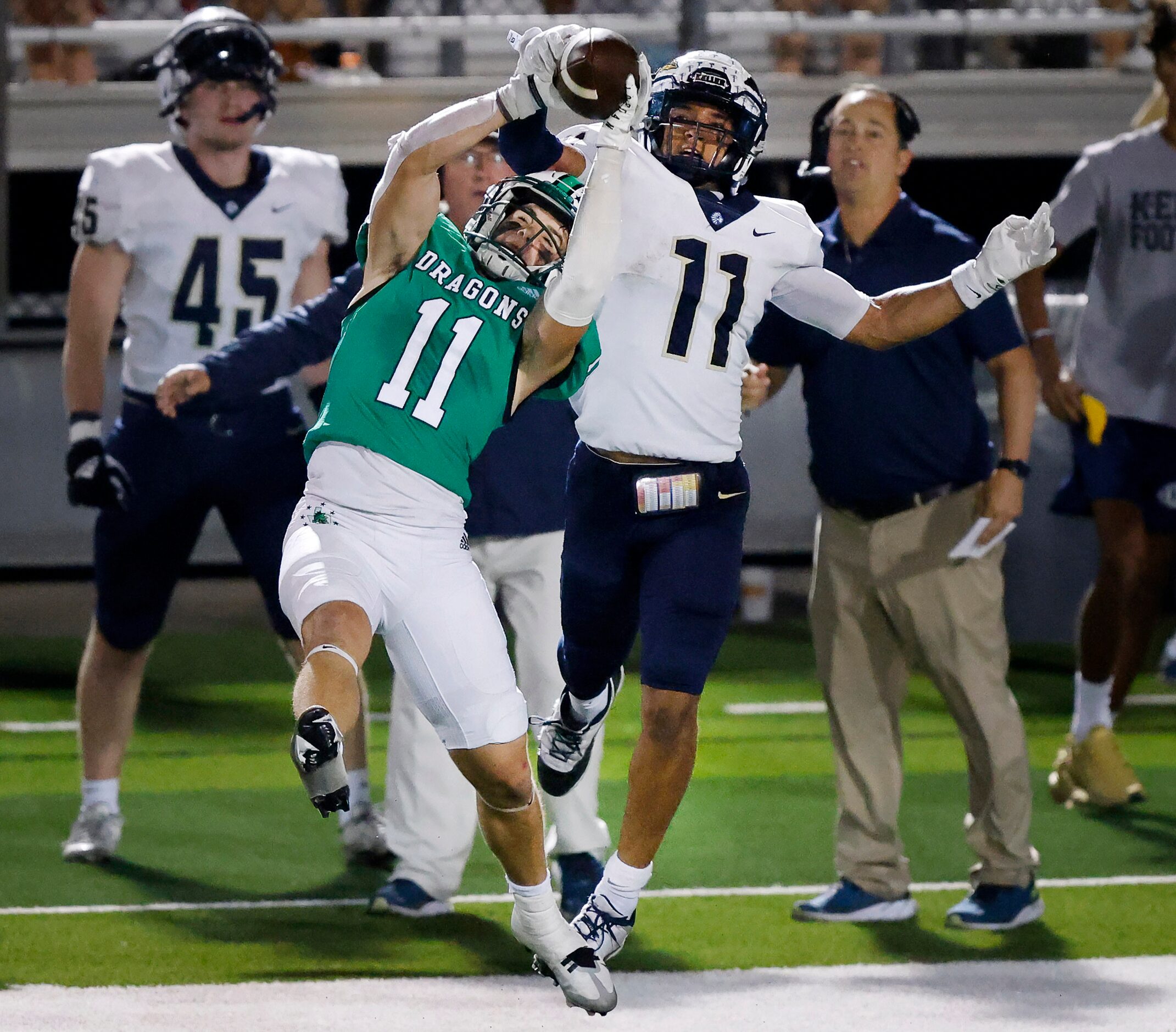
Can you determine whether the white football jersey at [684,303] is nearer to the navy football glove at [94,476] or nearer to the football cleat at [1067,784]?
the navy football glove at [94,476]

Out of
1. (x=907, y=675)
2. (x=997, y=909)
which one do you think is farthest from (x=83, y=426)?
(x=997, y=909)

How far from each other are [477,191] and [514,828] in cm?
168

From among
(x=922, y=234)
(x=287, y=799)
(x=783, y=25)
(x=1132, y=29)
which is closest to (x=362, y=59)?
(x=783, y=25)

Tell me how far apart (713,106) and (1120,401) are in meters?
2.37

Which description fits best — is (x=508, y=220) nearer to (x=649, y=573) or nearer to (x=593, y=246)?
(x=593, y=246)

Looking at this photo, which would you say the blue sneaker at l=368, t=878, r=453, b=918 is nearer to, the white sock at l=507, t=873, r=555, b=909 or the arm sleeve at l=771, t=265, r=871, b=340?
the white sock at l=507, t=873, r=555, b=909

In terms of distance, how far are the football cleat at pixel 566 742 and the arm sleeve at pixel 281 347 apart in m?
1.09

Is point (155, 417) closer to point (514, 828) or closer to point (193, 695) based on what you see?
point (514, 828)

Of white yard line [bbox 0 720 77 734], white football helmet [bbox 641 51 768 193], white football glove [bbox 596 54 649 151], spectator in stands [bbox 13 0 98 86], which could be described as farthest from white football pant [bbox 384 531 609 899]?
spectator in stands [bbox 13 0 98 86]

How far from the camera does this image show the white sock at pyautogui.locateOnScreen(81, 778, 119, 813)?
18.1 feet

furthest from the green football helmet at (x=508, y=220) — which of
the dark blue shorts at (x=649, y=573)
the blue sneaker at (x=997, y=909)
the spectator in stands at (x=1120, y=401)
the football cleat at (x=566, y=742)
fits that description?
the spectator in stands at (x=1120, y=401)

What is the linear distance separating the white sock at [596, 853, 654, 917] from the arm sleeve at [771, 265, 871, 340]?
1284 millimetres

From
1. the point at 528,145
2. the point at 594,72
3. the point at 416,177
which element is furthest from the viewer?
the point at 528,145

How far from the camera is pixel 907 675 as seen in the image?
16.8 ft
